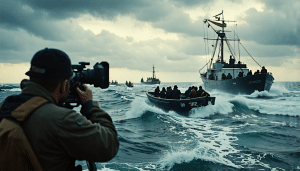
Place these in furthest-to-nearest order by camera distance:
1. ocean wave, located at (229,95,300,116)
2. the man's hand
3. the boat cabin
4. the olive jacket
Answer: the boat cabin, ocean wave, located at (229,95,300,116), the man's hand, the olive jacket

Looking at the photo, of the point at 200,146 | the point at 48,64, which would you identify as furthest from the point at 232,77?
the point at 48,64

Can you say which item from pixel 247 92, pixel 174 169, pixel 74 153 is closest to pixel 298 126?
pixel 174 169

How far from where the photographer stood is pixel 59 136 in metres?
1.40

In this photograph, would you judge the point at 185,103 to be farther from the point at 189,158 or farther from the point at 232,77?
the point at 232,77

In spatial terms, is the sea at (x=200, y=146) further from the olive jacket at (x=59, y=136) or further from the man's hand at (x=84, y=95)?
the olive jacket at (x=59, y=136)

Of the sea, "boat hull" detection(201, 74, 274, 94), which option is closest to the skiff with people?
the sea

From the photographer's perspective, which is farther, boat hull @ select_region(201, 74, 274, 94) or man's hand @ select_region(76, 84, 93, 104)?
boat hull @ select_region(201, 74, 274, 94)

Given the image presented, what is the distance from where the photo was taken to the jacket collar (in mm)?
1463

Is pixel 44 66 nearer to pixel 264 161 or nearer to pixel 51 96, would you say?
pixel 51 96

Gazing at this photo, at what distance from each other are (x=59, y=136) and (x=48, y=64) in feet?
1.74

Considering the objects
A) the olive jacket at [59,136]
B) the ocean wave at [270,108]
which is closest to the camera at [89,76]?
the olive jacket at [59,136]

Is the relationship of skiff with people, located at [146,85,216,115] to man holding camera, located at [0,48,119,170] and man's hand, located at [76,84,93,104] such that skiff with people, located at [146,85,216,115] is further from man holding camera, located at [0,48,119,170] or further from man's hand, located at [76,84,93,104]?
man holding camera, located at [0,48,119,170]

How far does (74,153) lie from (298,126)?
15332 mm

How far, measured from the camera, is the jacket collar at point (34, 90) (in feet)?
4.80
